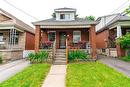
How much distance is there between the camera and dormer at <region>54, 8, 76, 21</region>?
906 inches

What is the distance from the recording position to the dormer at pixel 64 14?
2300cm

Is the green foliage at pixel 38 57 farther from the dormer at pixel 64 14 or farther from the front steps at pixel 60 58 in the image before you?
the dormer at pixel 64 14

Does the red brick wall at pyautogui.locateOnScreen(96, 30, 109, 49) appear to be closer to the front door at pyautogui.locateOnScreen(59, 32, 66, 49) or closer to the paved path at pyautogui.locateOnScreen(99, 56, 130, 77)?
the front door at pyautogui.locateOnScreen(59, 32, 66, 49)

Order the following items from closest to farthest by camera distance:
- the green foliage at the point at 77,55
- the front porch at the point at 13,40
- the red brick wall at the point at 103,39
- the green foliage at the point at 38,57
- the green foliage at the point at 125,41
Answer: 1. the green foliage at the point at 38,57
2. the green foliage at the point at 77,55
3. the green foliage at the point at 125,41
4. the front porch at the point at 13,40
5. the red brick wall at the point at 103,39

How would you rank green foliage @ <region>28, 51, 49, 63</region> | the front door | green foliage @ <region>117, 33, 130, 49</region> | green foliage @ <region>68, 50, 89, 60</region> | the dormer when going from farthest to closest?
1. the front door
2. the dormer
3. green foliage @ <region>117, 33, 130, 49</region>
4. green foliage @ <region>68, 50, 89, 60</region>
5. green foliage @ <region>28, 51, 49, 63</region>

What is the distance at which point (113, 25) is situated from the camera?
69.5ft

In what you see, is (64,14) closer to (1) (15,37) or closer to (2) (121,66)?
(1) (15,37)

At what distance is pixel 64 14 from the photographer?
75.9 feet

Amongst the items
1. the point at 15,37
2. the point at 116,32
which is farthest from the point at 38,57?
the point at 116,32

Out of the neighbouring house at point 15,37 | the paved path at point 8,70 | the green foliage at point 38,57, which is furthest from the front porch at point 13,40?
the paved path at point 8,70

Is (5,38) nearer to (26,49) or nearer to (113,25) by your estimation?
(26,49)

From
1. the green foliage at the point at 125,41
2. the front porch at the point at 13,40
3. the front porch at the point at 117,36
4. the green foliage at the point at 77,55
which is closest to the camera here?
the green foliage at the point at 77,55

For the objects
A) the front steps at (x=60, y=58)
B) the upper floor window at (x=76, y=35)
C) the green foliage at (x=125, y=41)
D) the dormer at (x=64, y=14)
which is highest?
the dormer at (x=64, y=14)

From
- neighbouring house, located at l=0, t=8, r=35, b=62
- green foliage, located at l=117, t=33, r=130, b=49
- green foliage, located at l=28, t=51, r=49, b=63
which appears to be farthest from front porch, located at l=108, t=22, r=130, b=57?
neighbouring house, located at l=0, t=8, r=35, b=62
